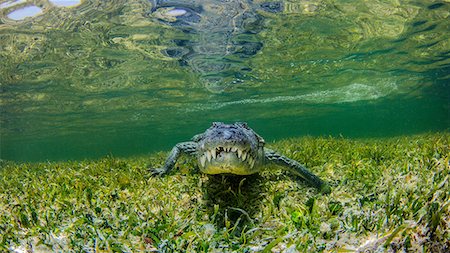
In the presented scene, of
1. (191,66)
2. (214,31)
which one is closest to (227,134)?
(214,31)

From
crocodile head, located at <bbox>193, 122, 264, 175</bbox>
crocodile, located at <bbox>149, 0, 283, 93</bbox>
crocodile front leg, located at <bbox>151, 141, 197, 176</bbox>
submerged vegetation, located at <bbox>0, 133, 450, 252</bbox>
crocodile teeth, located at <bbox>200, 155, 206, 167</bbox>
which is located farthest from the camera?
crocodile, located at <bbox>149, 0, 283, 93</bbox>

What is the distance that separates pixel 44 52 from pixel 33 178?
9893 mm

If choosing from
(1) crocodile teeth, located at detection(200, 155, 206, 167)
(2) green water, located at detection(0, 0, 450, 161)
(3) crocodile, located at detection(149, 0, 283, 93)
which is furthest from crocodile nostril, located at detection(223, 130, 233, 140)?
(2) green water, located at detection(0, 0, 450, 161)

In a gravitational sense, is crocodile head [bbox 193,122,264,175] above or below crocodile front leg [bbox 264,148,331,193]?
above

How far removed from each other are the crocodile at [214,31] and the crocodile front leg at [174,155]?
251 inches

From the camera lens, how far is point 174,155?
490cm

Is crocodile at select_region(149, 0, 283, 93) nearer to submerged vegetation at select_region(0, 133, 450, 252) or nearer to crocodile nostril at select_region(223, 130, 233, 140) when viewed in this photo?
submerged vegetation at select_region(0, 133, 450, 252)

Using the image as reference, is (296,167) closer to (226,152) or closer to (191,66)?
(226,152)

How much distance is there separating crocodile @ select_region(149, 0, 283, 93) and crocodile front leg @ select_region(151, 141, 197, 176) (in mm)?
6363

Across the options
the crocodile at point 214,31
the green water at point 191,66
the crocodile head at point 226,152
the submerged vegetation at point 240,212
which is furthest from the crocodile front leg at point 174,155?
the green water at point 191,66

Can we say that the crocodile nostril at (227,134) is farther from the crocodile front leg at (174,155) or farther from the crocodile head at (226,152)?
the crocodile front leg at (174,155)

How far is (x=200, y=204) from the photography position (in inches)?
138

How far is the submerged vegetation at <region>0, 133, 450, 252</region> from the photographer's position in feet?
7.51

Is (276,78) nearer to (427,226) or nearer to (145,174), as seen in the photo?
(145,174)
